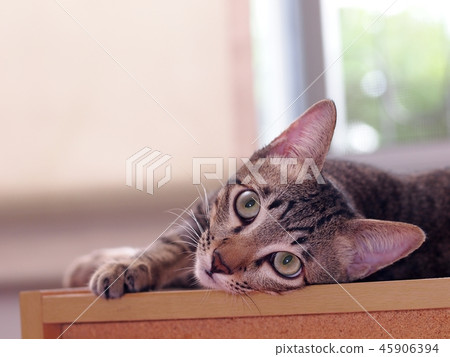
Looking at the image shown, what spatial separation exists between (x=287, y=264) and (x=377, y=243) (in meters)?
0.13

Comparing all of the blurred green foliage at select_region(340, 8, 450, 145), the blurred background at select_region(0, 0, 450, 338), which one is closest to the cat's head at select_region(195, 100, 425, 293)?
the blurred background at select_region(0, 0, 450, 338)

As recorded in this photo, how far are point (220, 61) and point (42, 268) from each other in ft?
2.54

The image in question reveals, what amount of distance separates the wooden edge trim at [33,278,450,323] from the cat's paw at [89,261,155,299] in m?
0.02

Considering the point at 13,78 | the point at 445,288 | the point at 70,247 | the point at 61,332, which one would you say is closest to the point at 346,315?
the point at 445,288

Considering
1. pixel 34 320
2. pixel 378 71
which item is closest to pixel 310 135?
pixel 34 320

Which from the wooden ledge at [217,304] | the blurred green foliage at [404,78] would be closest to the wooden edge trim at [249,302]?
the wooden ledge at [217,304]

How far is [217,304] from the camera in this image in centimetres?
82

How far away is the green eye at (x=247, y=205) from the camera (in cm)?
91

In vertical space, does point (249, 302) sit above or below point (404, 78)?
below

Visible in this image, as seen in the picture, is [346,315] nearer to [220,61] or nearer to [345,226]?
[345,226]

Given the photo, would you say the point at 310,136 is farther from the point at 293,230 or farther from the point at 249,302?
the point at 249,302

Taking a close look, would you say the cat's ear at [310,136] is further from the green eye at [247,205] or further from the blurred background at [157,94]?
the blurred background at [157,94]

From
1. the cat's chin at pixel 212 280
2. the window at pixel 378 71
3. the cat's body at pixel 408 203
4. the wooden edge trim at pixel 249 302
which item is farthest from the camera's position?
the window at pixel 378 71

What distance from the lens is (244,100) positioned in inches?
65.6
